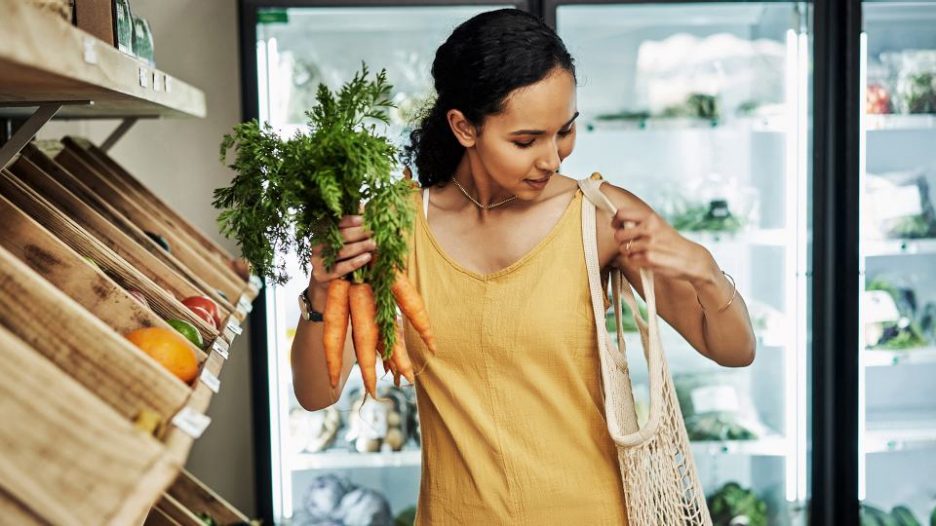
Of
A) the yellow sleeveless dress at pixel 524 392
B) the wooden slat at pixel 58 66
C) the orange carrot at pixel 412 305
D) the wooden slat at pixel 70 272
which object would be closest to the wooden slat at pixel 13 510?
the wooden slat at pixel 58 66

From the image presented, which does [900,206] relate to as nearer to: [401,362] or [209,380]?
[401,362]

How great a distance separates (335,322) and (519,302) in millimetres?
320

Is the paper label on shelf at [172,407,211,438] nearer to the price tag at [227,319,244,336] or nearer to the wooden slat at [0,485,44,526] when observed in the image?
the wooden slat at [0,485,44,526]

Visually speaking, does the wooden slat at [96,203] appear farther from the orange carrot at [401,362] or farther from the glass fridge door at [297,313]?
the glass fridge door at [297,313]

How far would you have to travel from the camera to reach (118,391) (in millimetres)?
896

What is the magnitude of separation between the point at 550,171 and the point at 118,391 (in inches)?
31.0

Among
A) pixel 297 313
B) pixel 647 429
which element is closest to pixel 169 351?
pixel 647 429

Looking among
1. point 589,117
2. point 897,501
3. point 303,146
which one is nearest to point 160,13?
point 589,117

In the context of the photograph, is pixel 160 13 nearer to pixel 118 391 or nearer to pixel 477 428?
pixel 477 428

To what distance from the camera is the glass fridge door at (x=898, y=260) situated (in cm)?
299

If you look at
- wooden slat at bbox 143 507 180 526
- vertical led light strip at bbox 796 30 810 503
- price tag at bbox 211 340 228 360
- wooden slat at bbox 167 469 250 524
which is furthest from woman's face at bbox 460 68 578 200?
vertical led light strip at bbox 796 30 810 503

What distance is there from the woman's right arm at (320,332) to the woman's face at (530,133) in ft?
0.91

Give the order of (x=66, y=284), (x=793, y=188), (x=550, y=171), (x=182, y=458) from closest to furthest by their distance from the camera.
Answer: (x=182, y=458) < (x=66, y=284) < (x=550, y=171) < (x=793, y=188)

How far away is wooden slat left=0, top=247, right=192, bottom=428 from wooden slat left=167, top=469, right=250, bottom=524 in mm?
1388
